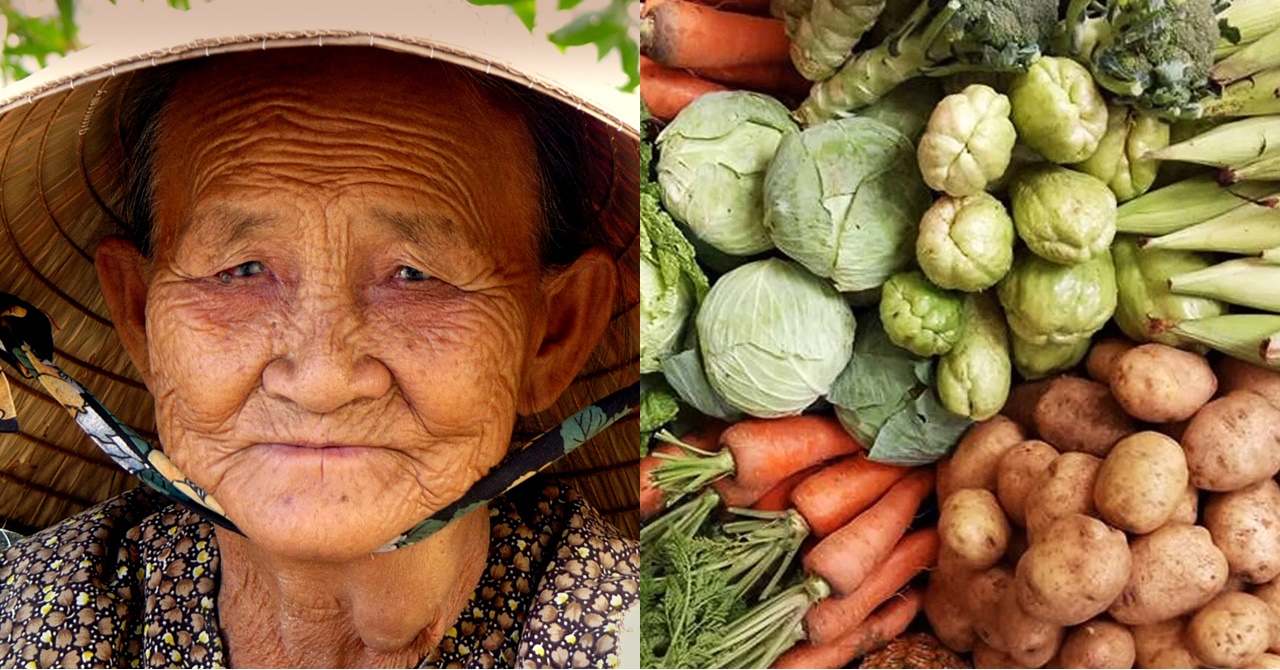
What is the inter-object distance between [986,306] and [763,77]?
36 centimetres

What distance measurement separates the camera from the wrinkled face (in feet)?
3.19

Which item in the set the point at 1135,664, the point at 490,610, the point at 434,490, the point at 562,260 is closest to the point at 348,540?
the point at 434,490

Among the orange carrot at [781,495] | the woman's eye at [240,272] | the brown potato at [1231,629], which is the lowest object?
the brown potato at [1231,629]

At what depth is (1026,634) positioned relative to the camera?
1148 mm

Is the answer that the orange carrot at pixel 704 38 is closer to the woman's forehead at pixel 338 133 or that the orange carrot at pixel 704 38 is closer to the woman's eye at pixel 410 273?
the woman's forehead at pixel 338 133

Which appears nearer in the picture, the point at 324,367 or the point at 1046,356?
the point at 324,367

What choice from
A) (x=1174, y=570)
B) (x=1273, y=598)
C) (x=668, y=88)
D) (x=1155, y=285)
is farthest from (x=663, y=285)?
(x=1273, y=598)

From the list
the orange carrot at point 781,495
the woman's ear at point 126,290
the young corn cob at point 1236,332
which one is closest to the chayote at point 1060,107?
the young corn cob at point 1236,332

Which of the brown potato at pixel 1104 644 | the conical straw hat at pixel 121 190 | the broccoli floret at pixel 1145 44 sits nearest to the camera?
the conical straw hat at pixel 121 190

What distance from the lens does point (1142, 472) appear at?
42.6 inches

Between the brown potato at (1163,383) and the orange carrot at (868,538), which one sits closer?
the brown potato at (1163,383)

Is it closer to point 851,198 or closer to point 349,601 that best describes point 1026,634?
point 851,198

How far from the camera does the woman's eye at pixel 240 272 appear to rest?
991 millimetres

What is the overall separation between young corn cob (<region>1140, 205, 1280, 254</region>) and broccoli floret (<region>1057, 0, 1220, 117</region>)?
133mm
